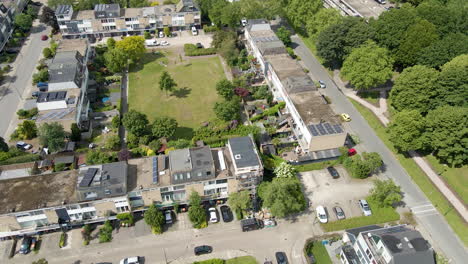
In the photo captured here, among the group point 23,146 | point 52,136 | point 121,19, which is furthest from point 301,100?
point 121,19

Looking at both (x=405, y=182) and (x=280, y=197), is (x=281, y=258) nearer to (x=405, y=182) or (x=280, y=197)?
(x=280, y=197)

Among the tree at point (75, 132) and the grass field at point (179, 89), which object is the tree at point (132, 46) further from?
the tree at point (75, 132)

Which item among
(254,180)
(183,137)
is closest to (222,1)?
(183,137)

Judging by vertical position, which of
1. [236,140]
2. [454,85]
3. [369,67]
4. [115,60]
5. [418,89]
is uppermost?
[115,60]

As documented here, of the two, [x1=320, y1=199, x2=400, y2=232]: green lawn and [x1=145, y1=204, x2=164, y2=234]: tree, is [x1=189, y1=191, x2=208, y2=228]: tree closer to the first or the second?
[x1=145, y1=204, x2=164, y2=234]: tree

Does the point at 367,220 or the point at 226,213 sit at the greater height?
the point at 226,213

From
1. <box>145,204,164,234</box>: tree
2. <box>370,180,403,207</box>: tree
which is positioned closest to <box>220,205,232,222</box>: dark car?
<box>145,204,164,234</box>: tree

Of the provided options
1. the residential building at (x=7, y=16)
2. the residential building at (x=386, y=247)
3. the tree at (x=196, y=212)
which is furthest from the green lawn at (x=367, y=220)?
the residential building at (x=7, y=16)
